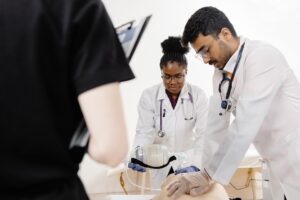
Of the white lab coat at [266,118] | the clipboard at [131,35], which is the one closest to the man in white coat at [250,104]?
the white lab coat at [266,118]

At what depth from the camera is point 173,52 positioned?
6.42 feet

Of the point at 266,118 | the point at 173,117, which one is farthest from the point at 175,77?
the point at 266,118

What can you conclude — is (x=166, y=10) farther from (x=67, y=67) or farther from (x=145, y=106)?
(x=67, y=67)

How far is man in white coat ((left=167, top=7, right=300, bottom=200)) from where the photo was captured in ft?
3.74

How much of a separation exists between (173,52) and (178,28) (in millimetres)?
924

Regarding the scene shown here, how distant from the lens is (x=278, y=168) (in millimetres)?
1240

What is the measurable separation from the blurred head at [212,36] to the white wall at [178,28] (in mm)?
1429

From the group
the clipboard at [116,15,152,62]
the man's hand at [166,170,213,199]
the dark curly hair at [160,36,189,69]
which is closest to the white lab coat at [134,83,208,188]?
the dark curly hair at [160,36,189,69]

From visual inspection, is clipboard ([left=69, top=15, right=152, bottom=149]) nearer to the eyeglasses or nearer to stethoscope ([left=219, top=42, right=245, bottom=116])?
stethoscope ([left=219, top=42, right=245, bottom=116])

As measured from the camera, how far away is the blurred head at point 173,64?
6.13 ft

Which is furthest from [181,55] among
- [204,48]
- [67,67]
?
[67,67]

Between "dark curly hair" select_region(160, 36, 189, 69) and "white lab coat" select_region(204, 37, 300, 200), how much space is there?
62 cm

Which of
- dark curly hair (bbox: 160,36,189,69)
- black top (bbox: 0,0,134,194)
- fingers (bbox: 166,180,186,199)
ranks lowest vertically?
fingers (bbox: 166,180,186,199)

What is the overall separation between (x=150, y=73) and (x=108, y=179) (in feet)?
3.36
